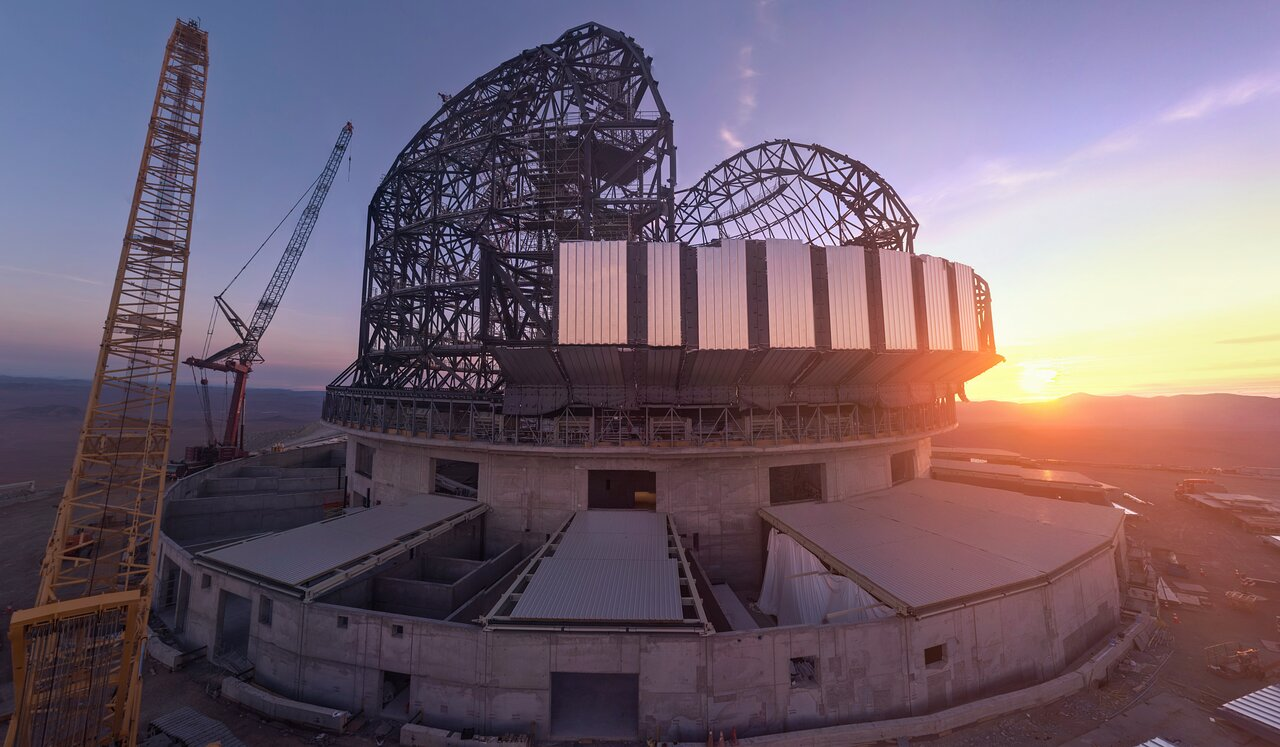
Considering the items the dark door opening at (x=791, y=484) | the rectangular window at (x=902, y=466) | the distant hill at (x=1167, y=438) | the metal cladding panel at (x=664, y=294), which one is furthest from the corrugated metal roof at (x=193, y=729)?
the distant hill at (x=1167, y=438)

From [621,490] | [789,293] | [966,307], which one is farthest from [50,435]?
[966,307]

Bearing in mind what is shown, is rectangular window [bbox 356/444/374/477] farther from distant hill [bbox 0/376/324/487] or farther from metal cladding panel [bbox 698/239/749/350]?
distant hill [bbox 0/376/324/487]

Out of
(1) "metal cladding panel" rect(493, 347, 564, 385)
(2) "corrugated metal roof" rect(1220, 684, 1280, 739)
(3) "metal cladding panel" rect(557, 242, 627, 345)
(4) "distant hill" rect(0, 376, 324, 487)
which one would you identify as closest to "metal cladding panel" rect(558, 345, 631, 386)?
(3) "metal cladding panel" rect(557, 242, 627, 345)

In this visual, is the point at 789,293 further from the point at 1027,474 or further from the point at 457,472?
the point at 1027,474

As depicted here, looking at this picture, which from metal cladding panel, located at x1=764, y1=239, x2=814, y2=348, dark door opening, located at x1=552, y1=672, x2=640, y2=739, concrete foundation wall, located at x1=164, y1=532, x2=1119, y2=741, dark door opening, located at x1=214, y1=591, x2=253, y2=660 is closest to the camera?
concrete foundation wall, located at x1=164, y1=532, x2=1119, y2=741

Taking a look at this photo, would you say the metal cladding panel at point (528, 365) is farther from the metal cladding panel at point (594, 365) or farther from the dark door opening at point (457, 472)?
the dark door opening at point (457, 472)

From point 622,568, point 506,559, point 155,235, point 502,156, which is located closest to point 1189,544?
point 622,568

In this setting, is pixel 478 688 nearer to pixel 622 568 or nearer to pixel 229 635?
pixel 622 568
